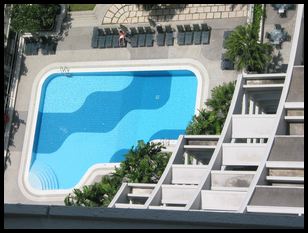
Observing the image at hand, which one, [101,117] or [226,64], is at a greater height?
[226,64]

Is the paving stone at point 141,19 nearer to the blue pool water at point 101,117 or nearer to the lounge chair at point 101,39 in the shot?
the lounge chair at point 101,39

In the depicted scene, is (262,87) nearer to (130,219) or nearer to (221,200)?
(221,200)

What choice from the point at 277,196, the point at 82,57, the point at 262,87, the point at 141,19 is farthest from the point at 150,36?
the point at 277,196

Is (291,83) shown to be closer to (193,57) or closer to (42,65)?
(193,57)

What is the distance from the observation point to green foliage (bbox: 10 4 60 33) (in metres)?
43.4

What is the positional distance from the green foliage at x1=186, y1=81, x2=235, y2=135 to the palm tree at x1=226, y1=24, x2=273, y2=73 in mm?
1605

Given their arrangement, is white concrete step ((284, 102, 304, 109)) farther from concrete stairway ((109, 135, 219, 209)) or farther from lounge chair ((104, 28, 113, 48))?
lounge chair ((104, 28, 113, 48))

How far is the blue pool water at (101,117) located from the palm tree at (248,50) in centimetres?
444

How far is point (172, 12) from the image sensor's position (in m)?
43.3

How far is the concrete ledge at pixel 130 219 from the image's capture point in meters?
Answer: 16.2

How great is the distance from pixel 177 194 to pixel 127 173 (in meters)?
8.04

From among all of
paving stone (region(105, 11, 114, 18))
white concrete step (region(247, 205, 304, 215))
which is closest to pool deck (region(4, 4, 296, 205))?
paving stone (region(105, 11, 114, 18))

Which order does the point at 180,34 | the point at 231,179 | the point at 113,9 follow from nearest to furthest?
the point at 231,179
the point at 180,34
the point at 113,9

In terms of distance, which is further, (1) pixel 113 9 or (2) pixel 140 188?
(1) pixel 113 9
